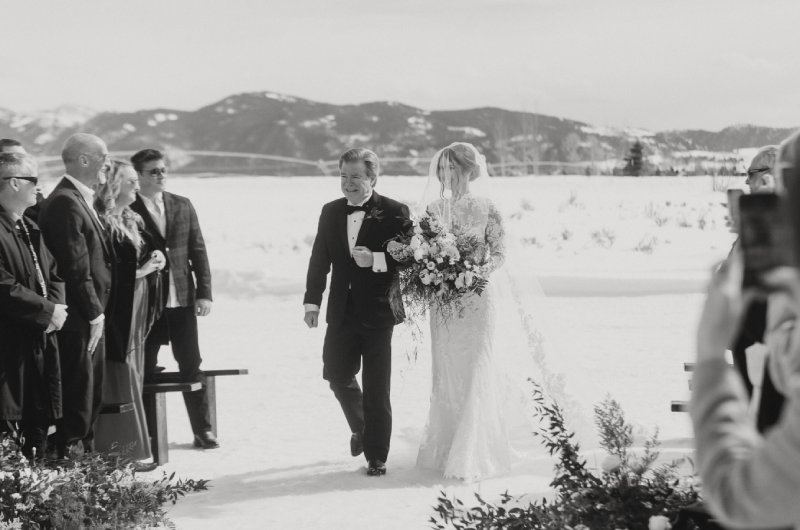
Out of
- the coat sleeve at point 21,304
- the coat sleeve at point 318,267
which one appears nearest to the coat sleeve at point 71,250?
the coat sleeve at point 21,304

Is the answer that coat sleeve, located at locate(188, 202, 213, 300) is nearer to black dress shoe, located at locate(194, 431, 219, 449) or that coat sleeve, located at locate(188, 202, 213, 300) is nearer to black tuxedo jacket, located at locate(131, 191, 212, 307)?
black tuxedo jacket, located at locate(131, 191, 212, 307)

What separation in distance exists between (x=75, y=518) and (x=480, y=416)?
129 inches

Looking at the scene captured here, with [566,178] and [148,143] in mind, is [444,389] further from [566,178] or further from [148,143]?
[148,143]

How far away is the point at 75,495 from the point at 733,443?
4574mm

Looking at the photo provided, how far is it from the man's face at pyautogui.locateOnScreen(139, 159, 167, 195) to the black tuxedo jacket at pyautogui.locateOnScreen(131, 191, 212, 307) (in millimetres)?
110

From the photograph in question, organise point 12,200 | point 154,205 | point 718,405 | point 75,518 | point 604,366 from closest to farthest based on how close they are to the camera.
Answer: point 718,405 < point 75,518 < point 12,200 < point 154,205 < point 604,366

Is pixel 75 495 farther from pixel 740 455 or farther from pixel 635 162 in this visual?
pixel 635 162

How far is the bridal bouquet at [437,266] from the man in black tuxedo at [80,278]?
6.56ft

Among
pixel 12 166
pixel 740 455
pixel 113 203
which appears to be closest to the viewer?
pixel 740 455

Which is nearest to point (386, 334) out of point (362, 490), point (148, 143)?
point (362, 490)

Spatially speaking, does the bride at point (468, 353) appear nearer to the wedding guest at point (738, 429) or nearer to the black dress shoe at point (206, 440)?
the black dress shoe at point (206, 440)

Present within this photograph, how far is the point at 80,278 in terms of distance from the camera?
23.7ft

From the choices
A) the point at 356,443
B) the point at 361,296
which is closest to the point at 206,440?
the point at 356,443

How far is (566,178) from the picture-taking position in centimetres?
4325
